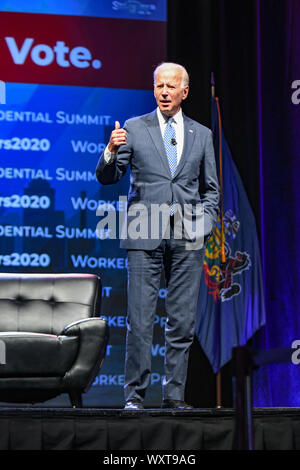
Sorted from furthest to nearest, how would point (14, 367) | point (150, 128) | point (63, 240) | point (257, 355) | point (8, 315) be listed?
point (63, 240) → point (8, 315) → point (14, 367) → point (150, 128) → point (257, 355)

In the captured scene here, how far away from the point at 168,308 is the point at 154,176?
0.61 m

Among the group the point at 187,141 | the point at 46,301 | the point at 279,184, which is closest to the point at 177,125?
the point at 187,141

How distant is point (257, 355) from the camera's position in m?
1.70

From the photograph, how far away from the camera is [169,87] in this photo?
3.11 metres

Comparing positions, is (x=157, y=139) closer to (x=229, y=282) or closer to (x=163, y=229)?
(x=163, y=229)

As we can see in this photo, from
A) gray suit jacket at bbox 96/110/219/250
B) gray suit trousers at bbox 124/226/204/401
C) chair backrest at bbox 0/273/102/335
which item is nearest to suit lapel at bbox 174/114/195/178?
gray suit jacket at bbox 96/110/219/250

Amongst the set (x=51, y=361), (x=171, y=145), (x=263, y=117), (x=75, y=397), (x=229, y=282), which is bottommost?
(x=75, y=397)

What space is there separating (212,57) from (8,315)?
2.44m

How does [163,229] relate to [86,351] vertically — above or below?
above

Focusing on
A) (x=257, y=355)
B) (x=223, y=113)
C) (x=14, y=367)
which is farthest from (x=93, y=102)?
(x=257, y=355)

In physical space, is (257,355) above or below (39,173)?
below

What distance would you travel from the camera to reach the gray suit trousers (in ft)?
10.2

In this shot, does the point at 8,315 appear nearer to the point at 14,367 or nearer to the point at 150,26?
the point at 14,367

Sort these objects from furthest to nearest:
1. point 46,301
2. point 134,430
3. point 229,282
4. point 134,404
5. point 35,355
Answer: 1. point 229,282
2. point 46,301
3. point 35,355
4. point 134,404
5. point 134,430
